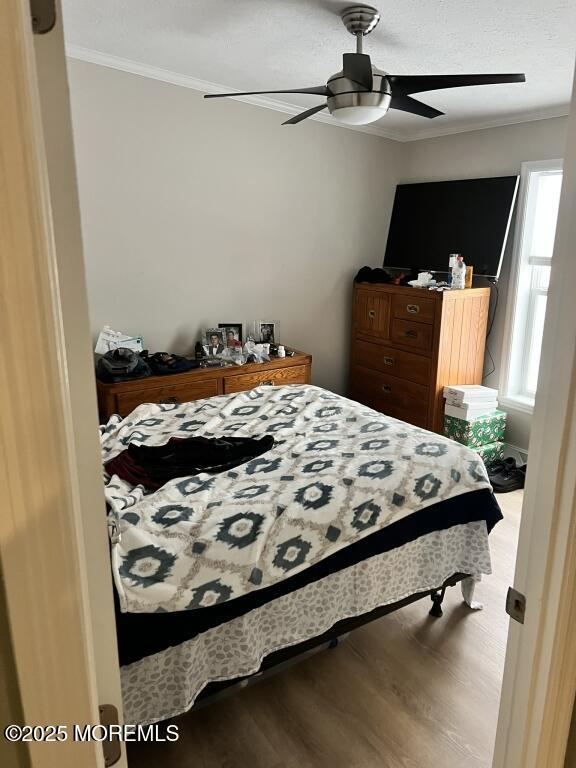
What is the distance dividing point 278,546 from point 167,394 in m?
1.80

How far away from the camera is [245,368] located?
3.68 metres

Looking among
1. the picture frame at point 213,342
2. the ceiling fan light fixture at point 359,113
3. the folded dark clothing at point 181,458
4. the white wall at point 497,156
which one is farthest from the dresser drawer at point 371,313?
the folded dark clothing at point 181,458

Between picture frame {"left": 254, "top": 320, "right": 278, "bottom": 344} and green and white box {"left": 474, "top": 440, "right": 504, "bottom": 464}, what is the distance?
5.76 ft

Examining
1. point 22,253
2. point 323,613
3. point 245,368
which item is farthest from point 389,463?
point 22,253

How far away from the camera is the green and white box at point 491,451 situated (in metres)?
3.99

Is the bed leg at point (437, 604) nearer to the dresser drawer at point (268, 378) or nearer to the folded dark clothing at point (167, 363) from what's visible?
the dresser drawer at point (268, 378)

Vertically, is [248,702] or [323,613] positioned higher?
[323,613]

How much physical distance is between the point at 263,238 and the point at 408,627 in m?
2.84

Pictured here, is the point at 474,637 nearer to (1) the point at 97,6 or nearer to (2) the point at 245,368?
(2) the point at 245,368

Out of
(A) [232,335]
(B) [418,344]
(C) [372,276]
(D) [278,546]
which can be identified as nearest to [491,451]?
(B) [418,344]

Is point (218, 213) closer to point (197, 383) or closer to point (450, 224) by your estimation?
point (197, 383)

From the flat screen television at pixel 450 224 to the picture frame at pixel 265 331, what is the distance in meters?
1.29

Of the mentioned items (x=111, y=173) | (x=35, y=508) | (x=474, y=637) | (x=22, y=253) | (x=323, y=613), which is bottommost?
(x=474, y=637)

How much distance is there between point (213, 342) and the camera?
3803mm
